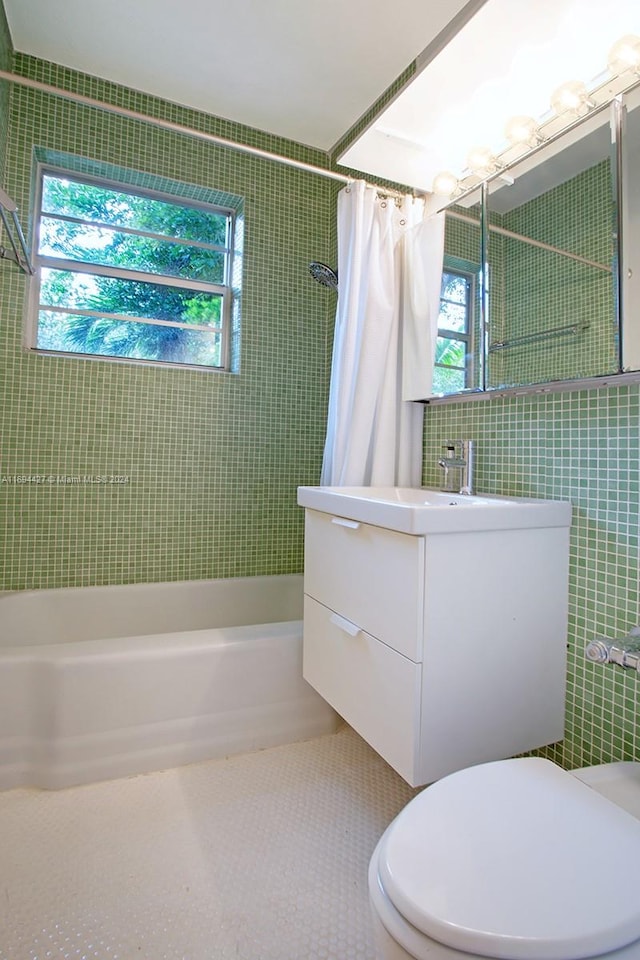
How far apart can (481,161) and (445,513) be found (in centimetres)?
129

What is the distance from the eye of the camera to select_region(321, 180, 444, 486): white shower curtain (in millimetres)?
1812

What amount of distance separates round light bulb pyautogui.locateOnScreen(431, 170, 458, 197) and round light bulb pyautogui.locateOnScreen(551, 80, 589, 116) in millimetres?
439

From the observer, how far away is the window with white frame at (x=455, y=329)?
1625 mm

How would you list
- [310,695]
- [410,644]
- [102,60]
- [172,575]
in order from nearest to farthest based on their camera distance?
1. [410,644]
2. [310,695]
3. [102,60]
4. [172,575]

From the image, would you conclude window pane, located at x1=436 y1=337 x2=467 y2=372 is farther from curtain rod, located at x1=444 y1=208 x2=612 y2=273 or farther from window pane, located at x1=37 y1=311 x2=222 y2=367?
window pane, located at x1=37 y1=311 x2=222 y2=367

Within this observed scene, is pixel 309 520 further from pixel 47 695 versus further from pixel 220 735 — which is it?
pixel 47 695

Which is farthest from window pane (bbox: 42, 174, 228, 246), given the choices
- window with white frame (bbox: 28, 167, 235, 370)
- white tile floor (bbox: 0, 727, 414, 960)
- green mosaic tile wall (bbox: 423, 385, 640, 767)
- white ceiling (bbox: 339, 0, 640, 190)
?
white tile floor (bbox: 0, 727, 414, 960)

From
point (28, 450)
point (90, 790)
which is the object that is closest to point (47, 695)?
point (90, 790)

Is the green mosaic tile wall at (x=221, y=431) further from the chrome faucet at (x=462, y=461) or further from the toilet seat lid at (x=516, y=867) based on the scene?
the toilet seat lid at (x=516, y=867)

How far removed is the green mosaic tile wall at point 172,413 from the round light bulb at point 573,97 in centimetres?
137

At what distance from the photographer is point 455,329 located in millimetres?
1674

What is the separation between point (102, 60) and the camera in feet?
6.52

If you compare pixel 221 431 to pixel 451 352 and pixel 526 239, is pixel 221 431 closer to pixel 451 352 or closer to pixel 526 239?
pixel 451 352

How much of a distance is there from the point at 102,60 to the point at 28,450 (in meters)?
1.67
